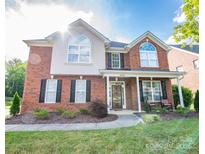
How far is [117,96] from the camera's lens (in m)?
11.9

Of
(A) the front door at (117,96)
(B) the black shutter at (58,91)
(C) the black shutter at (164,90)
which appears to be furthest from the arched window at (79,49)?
(C) the black shutter at (164,90)

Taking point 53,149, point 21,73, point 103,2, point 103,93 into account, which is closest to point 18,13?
point 103,2

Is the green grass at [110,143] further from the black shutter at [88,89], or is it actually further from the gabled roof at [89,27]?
the gabled roof at [89,27]

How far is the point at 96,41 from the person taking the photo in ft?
37.3

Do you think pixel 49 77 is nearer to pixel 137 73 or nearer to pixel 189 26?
pixel 137 73

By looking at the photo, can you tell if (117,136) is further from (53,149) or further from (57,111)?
(57,111)

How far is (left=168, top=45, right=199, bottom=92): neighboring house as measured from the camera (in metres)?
16.0

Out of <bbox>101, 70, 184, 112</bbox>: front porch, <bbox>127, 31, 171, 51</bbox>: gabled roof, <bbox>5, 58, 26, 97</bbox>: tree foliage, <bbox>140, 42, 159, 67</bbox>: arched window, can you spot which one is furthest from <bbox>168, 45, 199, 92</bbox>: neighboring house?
<bbox>5, 58, 26, 97</bbox>: tree foliage

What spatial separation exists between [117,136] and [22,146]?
9.47 feet

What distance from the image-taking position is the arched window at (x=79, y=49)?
10.9 meters

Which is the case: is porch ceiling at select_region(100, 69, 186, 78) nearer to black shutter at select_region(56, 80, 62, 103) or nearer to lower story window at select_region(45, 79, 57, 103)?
black shutter at select_region(56, 80, 62, 103)

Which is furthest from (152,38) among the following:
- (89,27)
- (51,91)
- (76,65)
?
(51,91)

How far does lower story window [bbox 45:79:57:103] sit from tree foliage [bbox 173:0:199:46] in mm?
9575

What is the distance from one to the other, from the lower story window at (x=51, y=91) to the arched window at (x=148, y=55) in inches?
302
